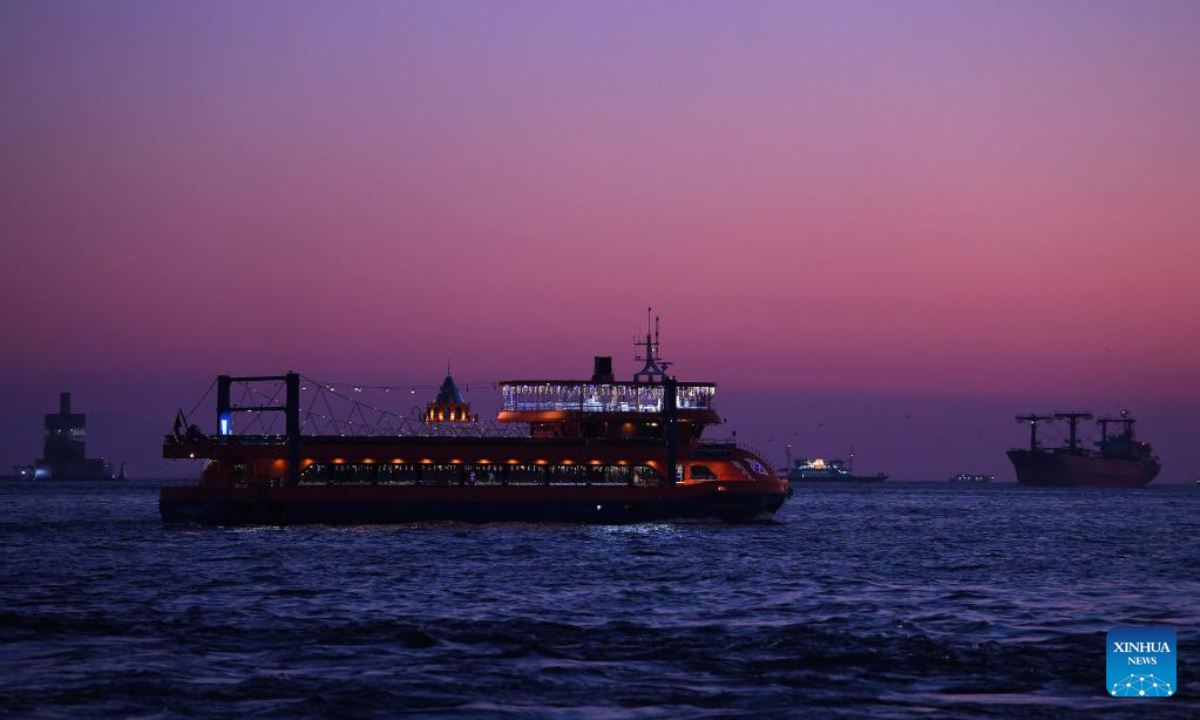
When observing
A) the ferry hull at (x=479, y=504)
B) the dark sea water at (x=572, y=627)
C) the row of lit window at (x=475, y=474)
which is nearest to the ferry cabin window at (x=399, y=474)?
the row of lit window at (x=475, y=474)

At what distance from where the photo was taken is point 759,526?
91.2 metres

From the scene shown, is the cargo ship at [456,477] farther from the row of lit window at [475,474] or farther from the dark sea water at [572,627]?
the dark sea water at [572,627]

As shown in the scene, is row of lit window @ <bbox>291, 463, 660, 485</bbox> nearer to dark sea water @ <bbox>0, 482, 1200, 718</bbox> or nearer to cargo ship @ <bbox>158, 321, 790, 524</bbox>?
cargo ship @ <bbox>158, 321, 790, 524</bbox>

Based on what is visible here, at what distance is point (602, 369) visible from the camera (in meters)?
92.9

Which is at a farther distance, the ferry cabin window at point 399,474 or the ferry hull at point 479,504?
the ferry cabin window at point 399,474

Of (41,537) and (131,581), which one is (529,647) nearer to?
(131,581)

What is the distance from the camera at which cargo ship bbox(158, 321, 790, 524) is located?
258 ft

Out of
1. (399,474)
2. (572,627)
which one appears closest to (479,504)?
(399,474)

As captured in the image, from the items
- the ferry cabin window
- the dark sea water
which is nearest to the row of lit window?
the ferry cabin window

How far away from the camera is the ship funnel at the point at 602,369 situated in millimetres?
91906

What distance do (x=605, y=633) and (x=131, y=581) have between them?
21346 millimetres

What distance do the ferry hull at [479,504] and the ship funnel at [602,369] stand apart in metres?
12.3

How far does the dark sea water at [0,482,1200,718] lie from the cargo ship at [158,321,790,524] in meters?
8.61

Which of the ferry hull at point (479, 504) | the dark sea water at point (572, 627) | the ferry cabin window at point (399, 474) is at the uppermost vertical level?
the ferry cabin window at point (399, 474)
